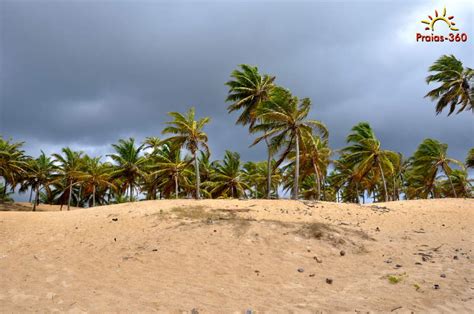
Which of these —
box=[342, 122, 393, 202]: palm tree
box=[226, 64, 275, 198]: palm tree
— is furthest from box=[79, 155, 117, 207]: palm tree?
box=[342, 122, 393, 202]: palm tree

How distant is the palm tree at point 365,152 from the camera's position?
29.3 meters

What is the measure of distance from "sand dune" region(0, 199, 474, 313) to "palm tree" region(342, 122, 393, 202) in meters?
14.3

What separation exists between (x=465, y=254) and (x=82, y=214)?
1545 cm

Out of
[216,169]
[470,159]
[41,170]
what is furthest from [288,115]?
[41,170]

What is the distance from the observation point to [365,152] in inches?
1173

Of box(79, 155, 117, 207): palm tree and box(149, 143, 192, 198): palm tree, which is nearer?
box(149, 143, 192, 198): palm tree

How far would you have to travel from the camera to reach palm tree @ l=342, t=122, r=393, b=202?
29.3 meters

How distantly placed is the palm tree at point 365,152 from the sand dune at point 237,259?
14.3 meters

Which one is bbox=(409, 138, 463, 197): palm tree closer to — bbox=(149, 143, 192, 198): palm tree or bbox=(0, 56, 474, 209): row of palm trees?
bbox=(0, 56, 474, 209): row of palm trees

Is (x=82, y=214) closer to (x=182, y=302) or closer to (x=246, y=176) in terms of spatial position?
(x=182, y=302)

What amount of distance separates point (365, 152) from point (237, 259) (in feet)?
78.2

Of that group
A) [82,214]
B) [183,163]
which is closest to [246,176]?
[183,163]

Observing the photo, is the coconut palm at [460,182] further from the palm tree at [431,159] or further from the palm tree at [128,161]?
the palm tree at [128,161]

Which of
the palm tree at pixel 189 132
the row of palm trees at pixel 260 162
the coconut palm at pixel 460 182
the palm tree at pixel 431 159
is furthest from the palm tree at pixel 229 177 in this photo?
the coconut palm at pixel 460 182
